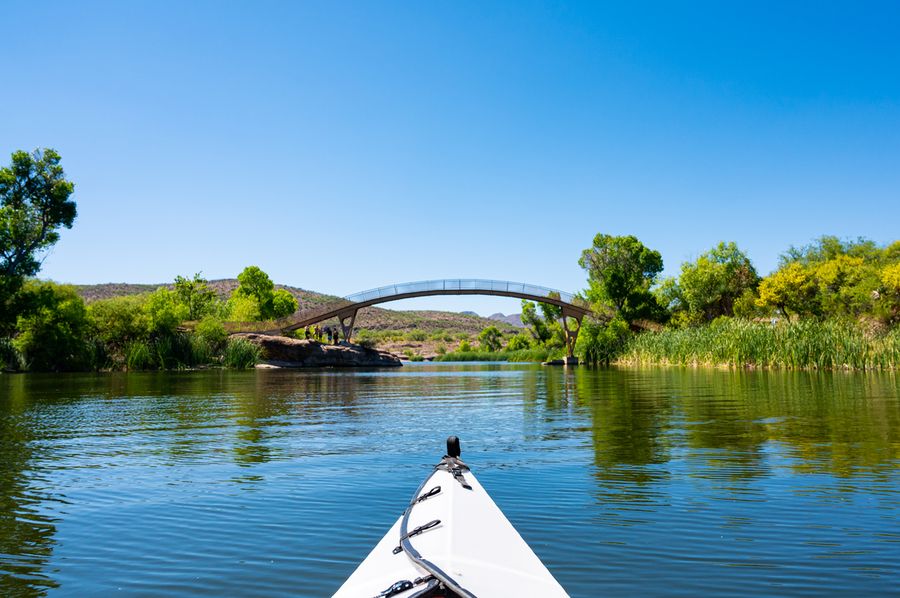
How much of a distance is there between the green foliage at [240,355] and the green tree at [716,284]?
40.0 metres

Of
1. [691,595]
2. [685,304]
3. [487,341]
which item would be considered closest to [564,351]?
[685,304]

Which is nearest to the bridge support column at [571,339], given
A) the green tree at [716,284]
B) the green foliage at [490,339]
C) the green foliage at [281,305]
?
the green tree at [716,284]

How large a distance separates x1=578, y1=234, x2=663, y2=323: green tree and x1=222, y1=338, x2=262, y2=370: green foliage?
3097 cm

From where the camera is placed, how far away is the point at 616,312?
189 ft

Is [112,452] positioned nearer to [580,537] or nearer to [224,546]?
[224,546]

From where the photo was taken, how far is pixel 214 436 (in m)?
11.8

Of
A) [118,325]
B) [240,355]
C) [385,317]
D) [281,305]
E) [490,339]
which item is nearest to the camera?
[118,325]

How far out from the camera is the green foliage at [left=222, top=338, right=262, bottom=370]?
51.7m

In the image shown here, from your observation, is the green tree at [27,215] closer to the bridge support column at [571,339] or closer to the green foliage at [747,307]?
the bridge support column at [571,339]

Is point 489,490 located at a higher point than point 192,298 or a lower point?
lower

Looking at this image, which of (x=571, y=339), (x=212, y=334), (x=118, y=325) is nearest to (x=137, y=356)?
(x=118, y=325)

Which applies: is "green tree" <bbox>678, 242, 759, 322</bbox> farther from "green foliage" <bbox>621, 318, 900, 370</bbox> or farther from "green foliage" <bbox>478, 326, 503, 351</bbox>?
"green foliage" <bbox>478, 326, 503, 351</bbox>

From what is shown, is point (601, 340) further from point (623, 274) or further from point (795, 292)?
point (795, 292)

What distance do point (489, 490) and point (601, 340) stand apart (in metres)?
51.7
